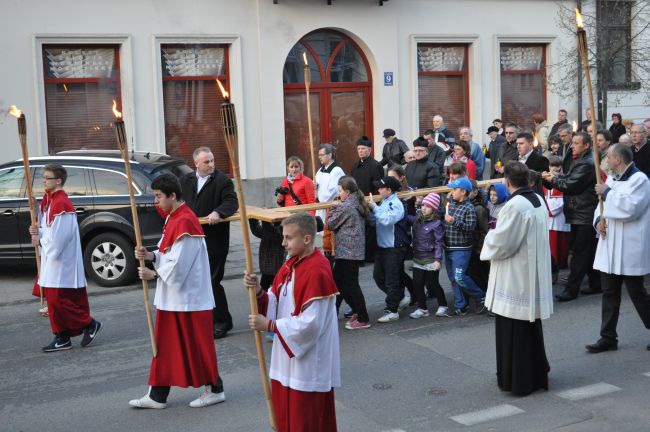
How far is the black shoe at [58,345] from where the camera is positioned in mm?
9406

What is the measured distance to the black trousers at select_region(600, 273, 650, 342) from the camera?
8.66 meters

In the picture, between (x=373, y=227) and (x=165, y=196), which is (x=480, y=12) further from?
(x=165, y=196)

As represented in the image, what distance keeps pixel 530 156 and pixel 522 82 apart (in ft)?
35.3

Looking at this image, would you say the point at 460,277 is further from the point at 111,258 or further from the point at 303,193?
the point at 111,258

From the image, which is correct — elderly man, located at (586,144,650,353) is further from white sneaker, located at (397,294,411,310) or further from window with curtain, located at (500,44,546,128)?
window with curtain, located at (500,44,546,128)

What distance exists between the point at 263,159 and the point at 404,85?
3.89 meters

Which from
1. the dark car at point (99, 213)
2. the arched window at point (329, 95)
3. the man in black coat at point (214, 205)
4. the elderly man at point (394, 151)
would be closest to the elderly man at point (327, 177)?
the dark car at point (99, 213)

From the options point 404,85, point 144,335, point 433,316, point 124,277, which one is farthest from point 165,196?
point 404,85

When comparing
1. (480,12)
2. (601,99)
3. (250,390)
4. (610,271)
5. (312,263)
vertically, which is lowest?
(250,390)

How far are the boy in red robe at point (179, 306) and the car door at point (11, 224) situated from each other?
605cm

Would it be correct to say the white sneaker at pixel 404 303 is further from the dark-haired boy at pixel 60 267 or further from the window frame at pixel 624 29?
the window frame at pixel 624 29

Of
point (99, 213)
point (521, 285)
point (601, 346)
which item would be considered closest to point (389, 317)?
point (601, 346)

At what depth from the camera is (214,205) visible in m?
9.66

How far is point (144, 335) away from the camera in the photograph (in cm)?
1004
